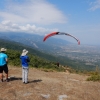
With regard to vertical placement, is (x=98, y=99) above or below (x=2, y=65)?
below

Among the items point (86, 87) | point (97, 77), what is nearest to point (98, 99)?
point (86, 87)

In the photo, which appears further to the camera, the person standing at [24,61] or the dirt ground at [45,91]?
the person standing at [24,61]

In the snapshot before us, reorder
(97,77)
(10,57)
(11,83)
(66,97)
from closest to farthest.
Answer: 1. (66,97)
2. (11,83)
3. (97,77)
4. (10,57)

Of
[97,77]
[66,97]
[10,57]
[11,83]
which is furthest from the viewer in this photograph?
[10,57]

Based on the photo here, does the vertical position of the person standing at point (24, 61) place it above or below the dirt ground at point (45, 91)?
above

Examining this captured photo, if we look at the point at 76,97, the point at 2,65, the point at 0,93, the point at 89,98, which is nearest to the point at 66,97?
the point at 76,97

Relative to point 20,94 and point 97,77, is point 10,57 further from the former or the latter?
point 20,94

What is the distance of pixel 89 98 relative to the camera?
38.5 ft

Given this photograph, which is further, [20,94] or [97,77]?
[97,77]

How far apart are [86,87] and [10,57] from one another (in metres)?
22.1

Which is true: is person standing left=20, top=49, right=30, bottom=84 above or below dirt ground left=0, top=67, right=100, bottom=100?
above

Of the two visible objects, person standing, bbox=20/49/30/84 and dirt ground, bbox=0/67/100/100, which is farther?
person standing, bbox=20/49/30/84

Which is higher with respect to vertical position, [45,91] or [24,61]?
[24,61]

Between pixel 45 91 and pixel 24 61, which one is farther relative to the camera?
pixel 24 61
